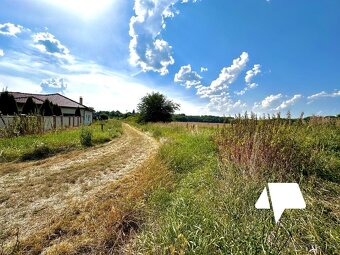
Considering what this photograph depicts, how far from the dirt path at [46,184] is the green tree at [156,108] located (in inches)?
1153

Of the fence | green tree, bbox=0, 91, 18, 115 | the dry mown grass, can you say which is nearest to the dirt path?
the dry mown grass

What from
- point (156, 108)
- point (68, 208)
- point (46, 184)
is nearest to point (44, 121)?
point (46, 184)

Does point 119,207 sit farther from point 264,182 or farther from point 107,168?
point 107,168

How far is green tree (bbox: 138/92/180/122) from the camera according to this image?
37.9 metres

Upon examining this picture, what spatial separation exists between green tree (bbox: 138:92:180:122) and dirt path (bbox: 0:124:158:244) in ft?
96.1

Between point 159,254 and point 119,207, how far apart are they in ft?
5.39

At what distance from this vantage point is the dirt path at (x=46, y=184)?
12.4 ft

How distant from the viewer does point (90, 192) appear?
16.3 feet

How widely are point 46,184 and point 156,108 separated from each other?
32743 mm

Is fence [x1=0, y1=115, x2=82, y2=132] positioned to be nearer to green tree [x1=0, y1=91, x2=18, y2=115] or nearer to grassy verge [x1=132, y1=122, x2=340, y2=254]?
green tree [x1=0, y1=91, x2=18, y2=115]

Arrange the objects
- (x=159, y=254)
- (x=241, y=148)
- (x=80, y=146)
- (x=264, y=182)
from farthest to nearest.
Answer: (x=80, y=146), (x=241, y=148), (x=264, y=182), (x=159, y=254)

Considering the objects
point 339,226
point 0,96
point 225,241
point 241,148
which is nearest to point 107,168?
point 241,148

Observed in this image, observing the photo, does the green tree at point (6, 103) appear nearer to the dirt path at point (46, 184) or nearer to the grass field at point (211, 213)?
the dirt path at point (46, 184)

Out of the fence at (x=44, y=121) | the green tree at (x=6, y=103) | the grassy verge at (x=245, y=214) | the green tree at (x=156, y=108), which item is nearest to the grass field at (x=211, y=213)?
the grassy verge at (x=245, y=214)
